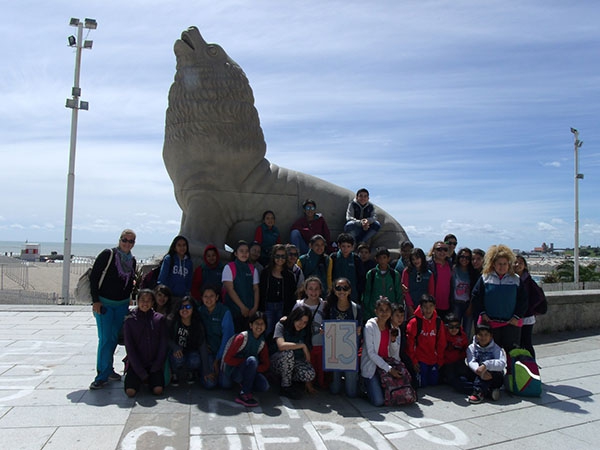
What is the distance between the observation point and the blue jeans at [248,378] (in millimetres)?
4180

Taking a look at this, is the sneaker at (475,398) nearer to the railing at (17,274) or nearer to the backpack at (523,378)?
the backpack at (523,378)

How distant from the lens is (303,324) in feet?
14.6

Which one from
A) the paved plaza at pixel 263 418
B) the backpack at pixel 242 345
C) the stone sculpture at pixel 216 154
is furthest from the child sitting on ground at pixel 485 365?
the stone sculpture at pixel 216 154

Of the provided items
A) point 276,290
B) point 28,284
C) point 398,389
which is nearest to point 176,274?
point 276,290

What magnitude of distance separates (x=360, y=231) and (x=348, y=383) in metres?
2.27

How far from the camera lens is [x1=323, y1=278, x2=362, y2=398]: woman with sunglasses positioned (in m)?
4.46

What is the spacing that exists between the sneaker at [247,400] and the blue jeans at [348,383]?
2.70ft

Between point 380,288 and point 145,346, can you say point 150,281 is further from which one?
point 380,288

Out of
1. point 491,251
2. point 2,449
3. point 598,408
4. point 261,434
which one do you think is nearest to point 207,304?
point 261,434

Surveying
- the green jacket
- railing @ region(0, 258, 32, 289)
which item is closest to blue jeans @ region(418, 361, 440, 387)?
the green jacket

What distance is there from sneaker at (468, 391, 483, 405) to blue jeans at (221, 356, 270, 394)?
1.83 m

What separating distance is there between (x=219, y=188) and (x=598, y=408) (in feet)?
14.9

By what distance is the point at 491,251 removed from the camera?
4.98 metres

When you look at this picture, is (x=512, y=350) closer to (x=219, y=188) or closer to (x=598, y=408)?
(x=598, y=408)
